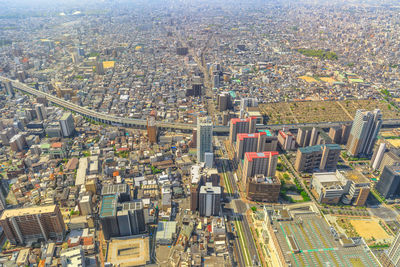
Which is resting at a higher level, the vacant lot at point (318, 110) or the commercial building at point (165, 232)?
the vacant lot at point (318, 110)

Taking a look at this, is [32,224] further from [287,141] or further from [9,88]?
[9,88]

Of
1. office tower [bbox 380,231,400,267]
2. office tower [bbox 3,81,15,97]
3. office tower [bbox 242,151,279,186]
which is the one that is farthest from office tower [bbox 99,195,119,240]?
office tower [bbox 3,81,15,97]

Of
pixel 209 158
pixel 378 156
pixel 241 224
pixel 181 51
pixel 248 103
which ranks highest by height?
pixel 181 51

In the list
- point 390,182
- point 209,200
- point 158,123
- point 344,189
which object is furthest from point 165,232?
point 390,182

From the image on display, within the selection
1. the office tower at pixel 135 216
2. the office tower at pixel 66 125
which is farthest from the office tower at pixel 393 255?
the office tower at pixel 66 125

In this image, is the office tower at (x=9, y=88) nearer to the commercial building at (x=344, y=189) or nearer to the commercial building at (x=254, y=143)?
the commercial building at (x=254, y=143)

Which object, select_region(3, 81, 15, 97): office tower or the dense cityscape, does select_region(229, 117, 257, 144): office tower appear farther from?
select_region(3, 81, 15, 97): office tower

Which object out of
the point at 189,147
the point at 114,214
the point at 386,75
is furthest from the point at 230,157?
the point at 386,75
